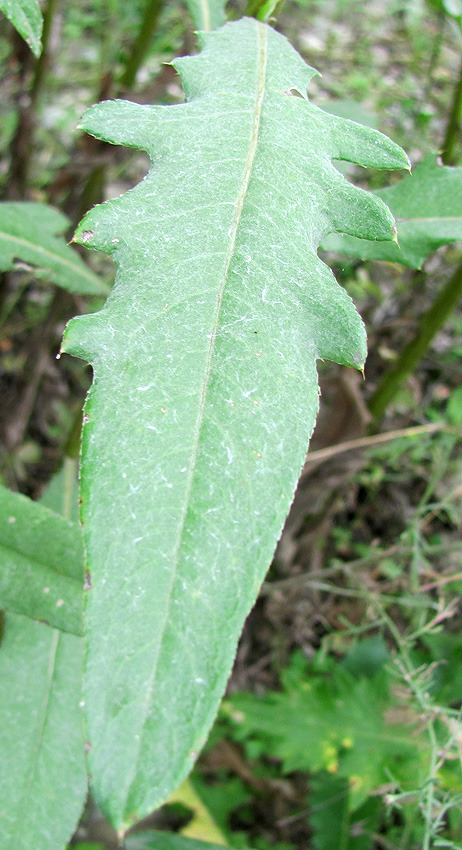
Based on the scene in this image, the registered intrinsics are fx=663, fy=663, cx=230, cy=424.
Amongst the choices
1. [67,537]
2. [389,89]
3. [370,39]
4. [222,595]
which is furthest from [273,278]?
[370,39]

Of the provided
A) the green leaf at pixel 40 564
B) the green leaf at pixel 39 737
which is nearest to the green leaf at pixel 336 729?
the green leaf at pixel 39 737

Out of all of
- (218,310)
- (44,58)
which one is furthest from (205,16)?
(218,310)

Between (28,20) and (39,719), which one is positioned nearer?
(28,20)

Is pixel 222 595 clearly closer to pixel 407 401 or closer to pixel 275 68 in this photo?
pixel 275 68

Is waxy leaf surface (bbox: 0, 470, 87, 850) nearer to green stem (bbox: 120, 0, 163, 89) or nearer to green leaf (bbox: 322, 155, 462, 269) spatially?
green leaf (bbox: 322, 155, 462, 269)

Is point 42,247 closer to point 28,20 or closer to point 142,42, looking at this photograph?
point 28,20

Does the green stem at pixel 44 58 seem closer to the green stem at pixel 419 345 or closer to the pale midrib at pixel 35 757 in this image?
the green stem at pixel 419 345

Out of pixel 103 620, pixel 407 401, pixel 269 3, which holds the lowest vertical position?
pixel 407 401

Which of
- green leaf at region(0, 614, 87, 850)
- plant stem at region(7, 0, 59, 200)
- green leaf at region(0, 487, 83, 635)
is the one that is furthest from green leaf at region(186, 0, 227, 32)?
green leaf at region(0, 614, 87, 850)
